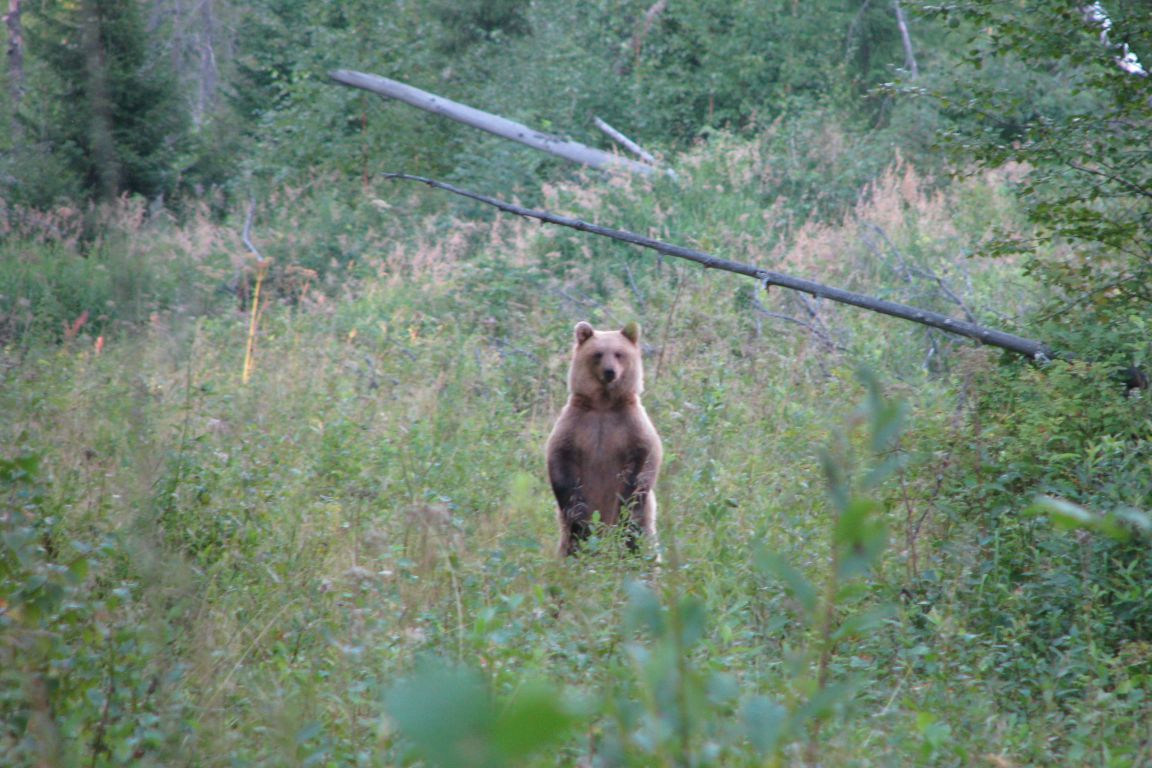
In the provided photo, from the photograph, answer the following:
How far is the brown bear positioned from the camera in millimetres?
5691

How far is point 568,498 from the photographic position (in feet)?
18.8

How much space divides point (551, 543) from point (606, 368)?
948mm

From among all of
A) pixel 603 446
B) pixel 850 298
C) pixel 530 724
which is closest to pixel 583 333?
pixel 603 446

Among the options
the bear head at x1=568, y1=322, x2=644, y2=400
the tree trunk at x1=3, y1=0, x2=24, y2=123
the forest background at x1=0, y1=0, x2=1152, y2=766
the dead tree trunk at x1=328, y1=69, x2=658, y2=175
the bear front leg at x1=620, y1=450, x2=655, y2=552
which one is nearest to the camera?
the forest background at x1=0, y1=0, x2=1152, y2=766

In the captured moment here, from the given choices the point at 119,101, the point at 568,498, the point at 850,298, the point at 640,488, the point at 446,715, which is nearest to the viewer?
the point at 446,715

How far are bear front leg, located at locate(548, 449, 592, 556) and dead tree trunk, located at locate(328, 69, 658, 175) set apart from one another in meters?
7.57

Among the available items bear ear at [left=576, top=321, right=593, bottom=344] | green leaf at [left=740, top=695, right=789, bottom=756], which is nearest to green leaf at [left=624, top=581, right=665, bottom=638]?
green leaf at [left=740, top=695, right=789, bottom=756]

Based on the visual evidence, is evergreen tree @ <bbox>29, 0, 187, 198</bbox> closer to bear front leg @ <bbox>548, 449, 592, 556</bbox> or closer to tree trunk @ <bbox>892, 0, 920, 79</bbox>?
bear front leg @ <bbox>548, 449, 592, 556</bbox>

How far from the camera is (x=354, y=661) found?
3107 mm

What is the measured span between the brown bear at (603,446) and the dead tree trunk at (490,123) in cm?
716

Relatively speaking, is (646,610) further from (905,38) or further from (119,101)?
(905,38)

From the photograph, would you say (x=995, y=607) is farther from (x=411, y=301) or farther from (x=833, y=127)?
(x=833, y=127)

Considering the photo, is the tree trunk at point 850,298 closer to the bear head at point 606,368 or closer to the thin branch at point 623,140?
the bear head at point 606,368

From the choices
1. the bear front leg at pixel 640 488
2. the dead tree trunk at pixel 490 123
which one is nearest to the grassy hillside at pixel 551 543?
the bear front leg at pixel 640 488
